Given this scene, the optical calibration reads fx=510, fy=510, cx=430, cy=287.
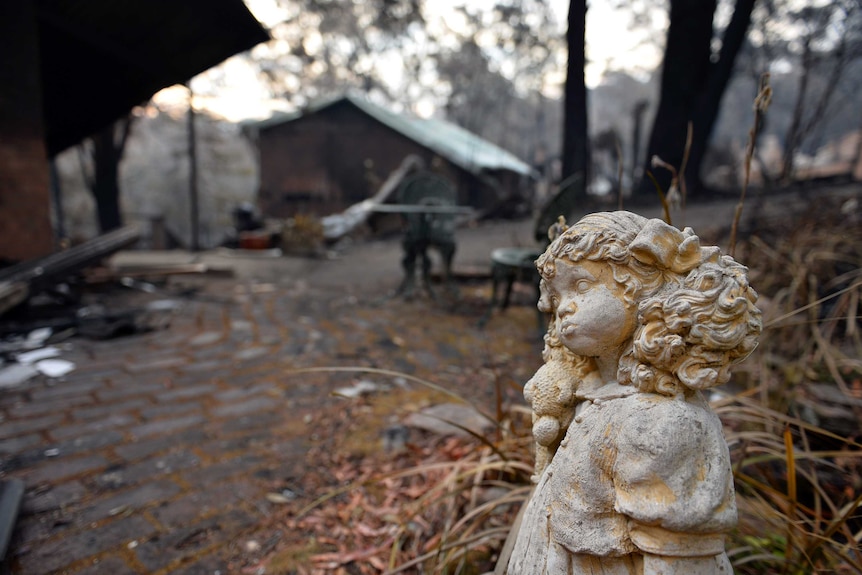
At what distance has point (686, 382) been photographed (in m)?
1.02

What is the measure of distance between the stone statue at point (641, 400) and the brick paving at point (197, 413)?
155cm

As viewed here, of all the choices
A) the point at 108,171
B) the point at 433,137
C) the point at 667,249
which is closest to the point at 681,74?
the point at 667,249

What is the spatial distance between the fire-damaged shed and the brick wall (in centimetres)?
997

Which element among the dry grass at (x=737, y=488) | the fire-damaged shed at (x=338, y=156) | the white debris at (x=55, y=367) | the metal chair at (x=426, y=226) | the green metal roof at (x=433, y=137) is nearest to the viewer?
the dry grass at (x=737, y=488)

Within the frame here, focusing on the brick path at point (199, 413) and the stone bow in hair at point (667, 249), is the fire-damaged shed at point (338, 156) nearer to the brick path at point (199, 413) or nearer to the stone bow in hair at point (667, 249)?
the brick path at point (199, 413)

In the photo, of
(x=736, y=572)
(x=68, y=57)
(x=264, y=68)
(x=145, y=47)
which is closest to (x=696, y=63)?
(x=736, y=572)

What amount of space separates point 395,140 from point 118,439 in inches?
546

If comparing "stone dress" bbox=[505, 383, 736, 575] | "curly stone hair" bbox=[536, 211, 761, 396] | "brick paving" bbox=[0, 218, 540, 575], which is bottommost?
"brick paving" bbox=[0, 218, 540, 575]

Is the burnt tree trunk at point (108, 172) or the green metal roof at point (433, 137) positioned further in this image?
the green metal roof at point (433, 137)

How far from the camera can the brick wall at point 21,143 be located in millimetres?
5020

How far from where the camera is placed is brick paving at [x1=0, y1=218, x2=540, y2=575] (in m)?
2.05

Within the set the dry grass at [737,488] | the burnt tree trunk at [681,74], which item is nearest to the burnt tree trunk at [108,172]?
the burnt tree trunk at [681,74]

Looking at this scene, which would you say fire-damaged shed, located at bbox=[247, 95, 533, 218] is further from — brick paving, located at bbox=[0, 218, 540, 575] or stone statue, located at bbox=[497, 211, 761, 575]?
stone statue, located at bbox=[497, 211, 761, 575]

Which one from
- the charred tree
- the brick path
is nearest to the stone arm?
the brick path
